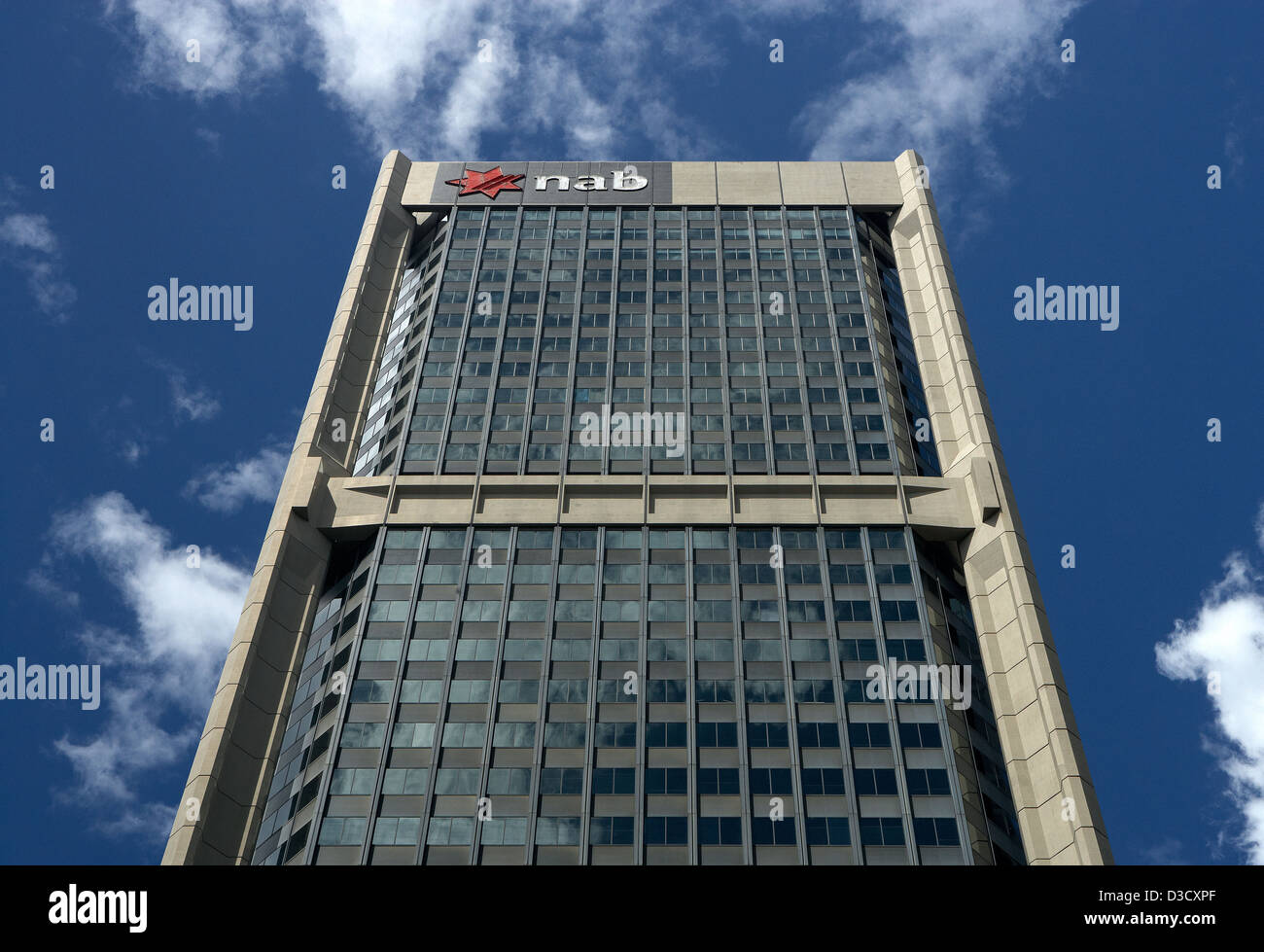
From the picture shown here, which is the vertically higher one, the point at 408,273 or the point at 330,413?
the point at 408,273

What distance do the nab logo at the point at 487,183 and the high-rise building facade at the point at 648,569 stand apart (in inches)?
69.9

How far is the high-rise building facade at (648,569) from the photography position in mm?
61438

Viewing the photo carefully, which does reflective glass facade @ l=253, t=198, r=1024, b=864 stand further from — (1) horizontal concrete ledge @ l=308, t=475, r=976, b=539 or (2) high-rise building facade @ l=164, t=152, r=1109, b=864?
(1) horizontal concrete ledge @ l=308, t=475, r=976, b=539

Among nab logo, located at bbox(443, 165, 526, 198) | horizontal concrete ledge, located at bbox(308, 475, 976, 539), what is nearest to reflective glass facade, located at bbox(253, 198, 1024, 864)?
horizontal concrete ledge, located at bbox(308, 475, 976, 539)

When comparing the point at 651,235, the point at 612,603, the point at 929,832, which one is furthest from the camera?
the point at 651,235

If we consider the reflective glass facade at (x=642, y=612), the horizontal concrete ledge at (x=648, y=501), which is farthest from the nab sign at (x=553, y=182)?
the horizontal concrete ledge at (x=648, y=501)

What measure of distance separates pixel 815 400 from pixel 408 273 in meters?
35.1

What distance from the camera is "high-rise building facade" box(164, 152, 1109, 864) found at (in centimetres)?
6144

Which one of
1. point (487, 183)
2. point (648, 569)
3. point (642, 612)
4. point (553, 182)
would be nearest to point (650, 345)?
point (648, 569)

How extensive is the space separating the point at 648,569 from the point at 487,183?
143 ft
